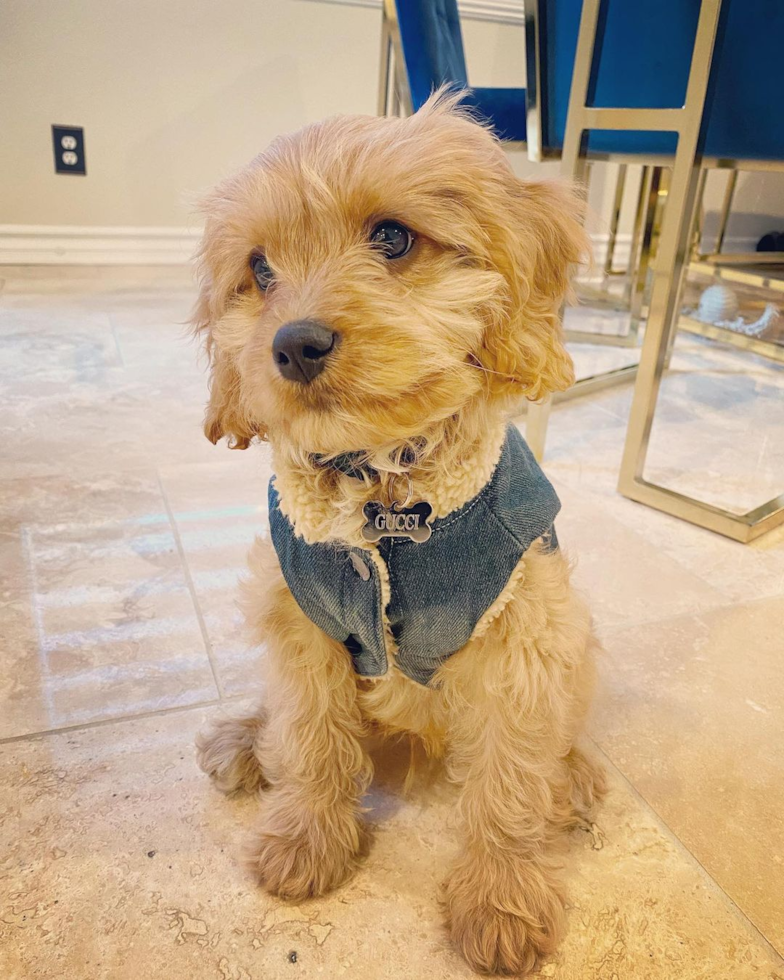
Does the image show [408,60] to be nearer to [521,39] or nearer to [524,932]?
[521,39]

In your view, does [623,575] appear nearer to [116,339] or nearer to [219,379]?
[219,379]

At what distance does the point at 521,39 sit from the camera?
3.95 meters

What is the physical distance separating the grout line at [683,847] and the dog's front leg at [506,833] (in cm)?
19

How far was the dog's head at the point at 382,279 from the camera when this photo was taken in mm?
772

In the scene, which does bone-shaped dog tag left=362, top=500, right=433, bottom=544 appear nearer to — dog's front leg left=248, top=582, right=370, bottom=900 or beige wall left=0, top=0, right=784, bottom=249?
dog's front leg left=248, top=582, right=370, bottom=900

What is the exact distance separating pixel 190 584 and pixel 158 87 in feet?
9.28

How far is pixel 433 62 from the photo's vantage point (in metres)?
2.36

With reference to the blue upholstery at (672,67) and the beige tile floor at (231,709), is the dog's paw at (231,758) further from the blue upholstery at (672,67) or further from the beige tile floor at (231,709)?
the blue upholstery at (672,67)

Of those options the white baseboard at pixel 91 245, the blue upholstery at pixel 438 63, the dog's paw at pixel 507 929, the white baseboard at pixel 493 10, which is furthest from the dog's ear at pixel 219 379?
the white baseboard at pixel 493 10

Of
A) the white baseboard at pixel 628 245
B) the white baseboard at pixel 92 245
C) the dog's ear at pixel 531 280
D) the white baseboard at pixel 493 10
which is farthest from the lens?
the white baseboard at pixel 628 245

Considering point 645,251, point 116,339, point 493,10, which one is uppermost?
point 493,10

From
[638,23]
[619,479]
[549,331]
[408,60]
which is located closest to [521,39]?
[408,60]

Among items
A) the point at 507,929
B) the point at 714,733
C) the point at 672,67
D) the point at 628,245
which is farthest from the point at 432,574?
the point at 628,245

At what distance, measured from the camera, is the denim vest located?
0.89 metres
